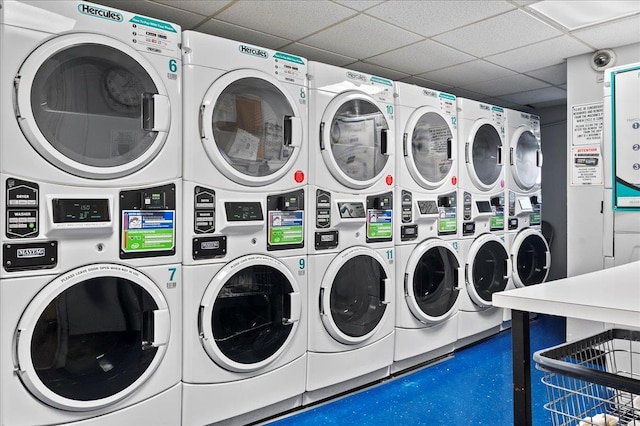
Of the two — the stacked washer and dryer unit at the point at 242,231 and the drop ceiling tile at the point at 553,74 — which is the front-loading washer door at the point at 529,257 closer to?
the drop ceiling tile at the point at 553,74

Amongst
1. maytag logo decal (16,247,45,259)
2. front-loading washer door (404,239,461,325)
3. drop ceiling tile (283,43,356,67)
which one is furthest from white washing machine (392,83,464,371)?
maytag logo decal (16,247,45,259)

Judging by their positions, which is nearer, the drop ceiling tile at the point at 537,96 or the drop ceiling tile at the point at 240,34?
the drop ceiling tile at the point at 240,34

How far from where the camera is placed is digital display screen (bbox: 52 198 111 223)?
184 cm

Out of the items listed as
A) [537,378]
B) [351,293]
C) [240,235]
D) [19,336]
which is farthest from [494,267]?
[19,336]

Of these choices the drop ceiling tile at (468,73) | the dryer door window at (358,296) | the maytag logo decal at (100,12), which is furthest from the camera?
the drop ceiling tile at (468,73)

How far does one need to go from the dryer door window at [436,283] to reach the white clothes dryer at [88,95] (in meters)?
2.01

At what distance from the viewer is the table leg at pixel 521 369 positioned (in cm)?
107

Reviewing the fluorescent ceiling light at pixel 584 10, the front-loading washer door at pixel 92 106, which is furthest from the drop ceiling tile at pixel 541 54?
the front-loading washer door at pixel 92 106

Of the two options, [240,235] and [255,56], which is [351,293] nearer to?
[240,235]

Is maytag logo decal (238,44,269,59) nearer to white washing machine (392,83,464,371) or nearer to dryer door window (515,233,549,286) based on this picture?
white washing machine (392,83,464,371)

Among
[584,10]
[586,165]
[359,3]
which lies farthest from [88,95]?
[586,165]

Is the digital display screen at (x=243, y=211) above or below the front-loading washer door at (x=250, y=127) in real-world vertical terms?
below

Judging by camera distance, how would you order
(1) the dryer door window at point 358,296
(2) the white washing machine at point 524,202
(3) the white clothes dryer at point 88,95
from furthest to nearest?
(2) the white washing machine at point 524,202, (1) the dryer door window at point 358,296, (3) the white clothes dryer at point 88,95

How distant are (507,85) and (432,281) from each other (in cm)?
230
